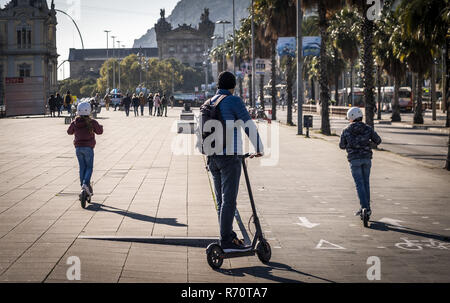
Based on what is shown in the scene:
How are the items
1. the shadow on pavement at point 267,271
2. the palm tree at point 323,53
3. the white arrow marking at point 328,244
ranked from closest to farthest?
the shadow on pavement at point 267,271
the white arrow marking at point 328,244
the palm tree at point 323,53

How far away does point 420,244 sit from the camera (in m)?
7.88

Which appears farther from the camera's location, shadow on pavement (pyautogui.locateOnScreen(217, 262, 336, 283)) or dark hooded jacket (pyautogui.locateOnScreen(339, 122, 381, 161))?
dark hooded jacket (pyautogui.locateOnScreen(339, 122, 381, 161))

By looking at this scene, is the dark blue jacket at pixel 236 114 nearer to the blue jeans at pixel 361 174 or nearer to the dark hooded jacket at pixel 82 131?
the blue jeans at pixel 361 174

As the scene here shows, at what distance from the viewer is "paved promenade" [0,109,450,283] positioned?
651 centimetres

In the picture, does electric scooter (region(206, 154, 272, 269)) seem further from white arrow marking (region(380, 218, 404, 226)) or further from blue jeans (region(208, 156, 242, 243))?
white arrow marking (region(380, 218, 404, 226))

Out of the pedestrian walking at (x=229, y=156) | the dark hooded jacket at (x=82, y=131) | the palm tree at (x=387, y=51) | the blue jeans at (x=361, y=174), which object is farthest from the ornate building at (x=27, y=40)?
the pedestrian walking at (x=229, y=156)

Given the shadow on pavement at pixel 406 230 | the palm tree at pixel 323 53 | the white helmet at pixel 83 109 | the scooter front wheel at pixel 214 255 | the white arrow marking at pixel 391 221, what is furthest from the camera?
the palm tree at pixel 323 53

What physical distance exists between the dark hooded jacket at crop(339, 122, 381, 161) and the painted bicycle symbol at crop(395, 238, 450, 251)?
171cm

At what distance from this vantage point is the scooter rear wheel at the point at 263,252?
6.87m

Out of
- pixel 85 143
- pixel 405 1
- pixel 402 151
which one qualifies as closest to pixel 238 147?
pixel 85 143

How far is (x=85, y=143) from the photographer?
10703 millimetres

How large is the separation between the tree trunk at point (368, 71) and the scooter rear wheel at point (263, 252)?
1780cm

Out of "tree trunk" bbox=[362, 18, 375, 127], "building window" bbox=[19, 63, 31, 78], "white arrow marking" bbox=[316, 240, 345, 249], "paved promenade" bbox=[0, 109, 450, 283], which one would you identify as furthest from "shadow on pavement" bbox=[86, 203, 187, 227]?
"building window" bbox=[19, 63, 31, 78]
